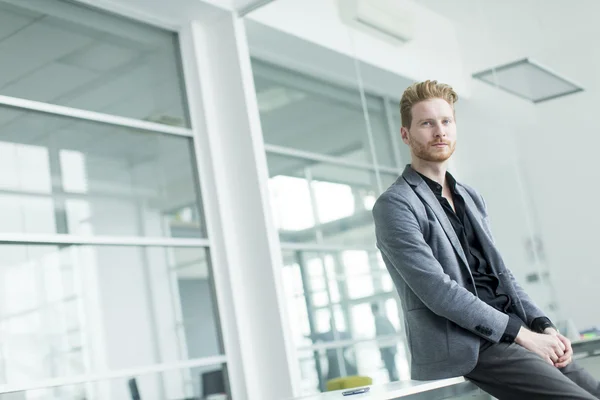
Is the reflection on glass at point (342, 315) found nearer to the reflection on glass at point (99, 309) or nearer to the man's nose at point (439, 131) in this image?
the reflection on glass at point (99, 309)

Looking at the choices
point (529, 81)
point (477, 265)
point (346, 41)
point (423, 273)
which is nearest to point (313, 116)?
point (346, 41)

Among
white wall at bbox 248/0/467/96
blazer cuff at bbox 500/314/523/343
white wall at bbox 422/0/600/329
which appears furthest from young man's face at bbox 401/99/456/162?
white wall at bbox 248/0/467/96

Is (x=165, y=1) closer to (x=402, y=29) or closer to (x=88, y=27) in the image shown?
(x=88, y=27)

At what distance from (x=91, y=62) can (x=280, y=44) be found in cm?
129

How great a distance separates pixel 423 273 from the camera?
2.14 meters

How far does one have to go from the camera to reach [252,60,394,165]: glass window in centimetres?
516

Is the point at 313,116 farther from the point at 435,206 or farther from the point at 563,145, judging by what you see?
the point at 435,206

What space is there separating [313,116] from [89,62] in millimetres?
1491

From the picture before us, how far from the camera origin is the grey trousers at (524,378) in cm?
204

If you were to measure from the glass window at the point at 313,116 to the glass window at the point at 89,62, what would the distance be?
0.55m

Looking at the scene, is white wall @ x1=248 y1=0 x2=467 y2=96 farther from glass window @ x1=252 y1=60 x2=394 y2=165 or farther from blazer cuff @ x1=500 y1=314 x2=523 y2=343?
blazer cuff @ x1=500 y1=314 x2=523 y2=343

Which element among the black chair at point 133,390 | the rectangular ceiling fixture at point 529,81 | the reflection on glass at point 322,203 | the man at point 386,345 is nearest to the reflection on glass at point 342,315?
the man at point 386,345

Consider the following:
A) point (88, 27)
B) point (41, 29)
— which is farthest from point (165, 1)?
point (41, 29)

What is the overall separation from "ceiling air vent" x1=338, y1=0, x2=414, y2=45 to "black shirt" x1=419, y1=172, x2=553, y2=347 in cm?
247
